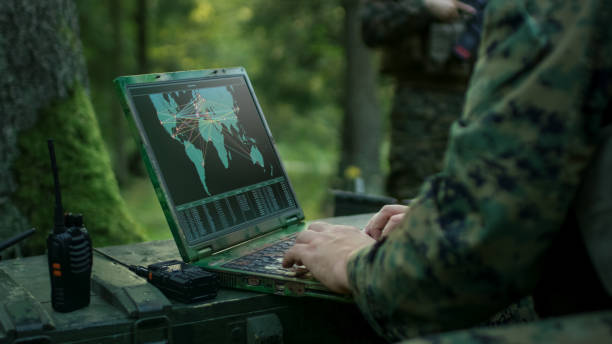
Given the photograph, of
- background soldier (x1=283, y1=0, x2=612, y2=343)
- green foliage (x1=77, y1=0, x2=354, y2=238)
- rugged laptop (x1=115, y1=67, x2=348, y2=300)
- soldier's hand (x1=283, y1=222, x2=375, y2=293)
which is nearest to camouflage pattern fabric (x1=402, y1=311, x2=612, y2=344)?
background soldier (x1=283, y1=0, x2=612, y2=343)

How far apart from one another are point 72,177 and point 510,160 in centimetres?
243

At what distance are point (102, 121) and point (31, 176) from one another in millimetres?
11668

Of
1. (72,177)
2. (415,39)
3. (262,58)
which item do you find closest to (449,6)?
(72,177)

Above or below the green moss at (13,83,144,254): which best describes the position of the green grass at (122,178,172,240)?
below

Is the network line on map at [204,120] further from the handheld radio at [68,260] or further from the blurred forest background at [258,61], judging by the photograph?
the blurred forest background at [258,61]

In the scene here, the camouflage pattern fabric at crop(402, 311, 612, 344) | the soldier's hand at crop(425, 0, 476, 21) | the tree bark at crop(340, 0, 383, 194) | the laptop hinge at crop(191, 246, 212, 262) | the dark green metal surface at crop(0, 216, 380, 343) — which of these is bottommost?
the tree bark at crop(340, 0, 383, 194)

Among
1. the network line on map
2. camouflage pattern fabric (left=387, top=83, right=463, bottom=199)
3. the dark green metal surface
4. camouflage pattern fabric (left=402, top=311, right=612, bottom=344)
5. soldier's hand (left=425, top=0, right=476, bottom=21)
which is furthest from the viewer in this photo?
camouflage pattern fabric (left=387, top=83, right=463, bottom=199)

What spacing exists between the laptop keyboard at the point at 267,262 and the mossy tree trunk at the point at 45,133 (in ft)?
3.89

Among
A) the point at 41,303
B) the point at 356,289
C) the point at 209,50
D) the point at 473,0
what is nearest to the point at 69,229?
the point at 41,303

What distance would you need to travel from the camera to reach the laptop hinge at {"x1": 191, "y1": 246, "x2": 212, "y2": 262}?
6.77 feet

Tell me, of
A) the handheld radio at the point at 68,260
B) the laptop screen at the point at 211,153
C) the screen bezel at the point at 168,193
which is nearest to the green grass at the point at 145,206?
the laptop screen at the point at 211,153

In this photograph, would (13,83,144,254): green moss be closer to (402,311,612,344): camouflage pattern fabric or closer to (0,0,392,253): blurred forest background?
(0,0,392,253): blurred forest background

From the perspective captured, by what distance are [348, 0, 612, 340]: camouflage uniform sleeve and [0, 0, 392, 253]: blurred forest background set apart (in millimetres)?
2139

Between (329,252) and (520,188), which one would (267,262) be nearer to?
(329,252)
